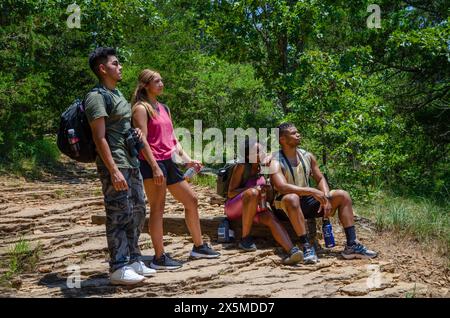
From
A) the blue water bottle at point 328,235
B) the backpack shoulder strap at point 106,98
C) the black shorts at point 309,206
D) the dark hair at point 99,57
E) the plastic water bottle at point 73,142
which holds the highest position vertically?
the dark hair at point 99,57

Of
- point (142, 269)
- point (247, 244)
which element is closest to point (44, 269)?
point (142, 269)

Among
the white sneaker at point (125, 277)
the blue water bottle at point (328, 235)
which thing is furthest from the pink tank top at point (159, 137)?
the blue water bottle at point (328, 235)

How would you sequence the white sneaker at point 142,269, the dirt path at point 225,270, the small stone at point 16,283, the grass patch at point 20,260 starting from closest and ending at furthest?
the dirt path at point 225,270 < the white sneaker at point 142,269 < the small stone at point 16,283 < the grass patch at point 20,260

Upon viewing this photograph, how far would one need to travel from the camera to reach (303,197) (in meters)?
5.76

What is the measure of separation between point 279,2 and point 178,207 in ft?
15.7

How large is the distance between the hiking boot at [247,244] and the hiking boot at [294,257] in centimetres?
46

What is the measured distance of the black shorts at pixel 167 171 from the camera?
16.0 ft

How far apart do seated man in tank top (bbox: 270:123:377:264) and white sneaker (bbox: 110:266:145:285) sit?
167 cm

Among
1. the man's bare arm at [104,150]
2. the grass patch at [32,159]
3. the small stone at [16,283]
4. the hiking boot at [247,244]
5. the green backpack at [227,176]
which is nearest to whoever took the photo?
the man's bare arm at [104,150]

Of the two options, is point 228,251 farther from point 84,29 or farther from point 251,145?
point 84,29

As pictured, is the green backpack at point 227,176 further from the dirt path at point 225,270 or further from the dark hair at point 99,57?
the dark hair at point 99,57

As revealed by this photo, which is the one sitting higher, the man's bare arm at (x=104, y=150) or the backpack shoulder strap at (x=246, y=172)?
the man's bare arm at (x=104, y=150)

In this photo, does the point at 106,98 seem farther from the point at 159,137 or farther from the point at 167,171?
the point at 167,171

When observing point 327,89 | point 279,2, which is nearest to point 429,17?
point 279,2
